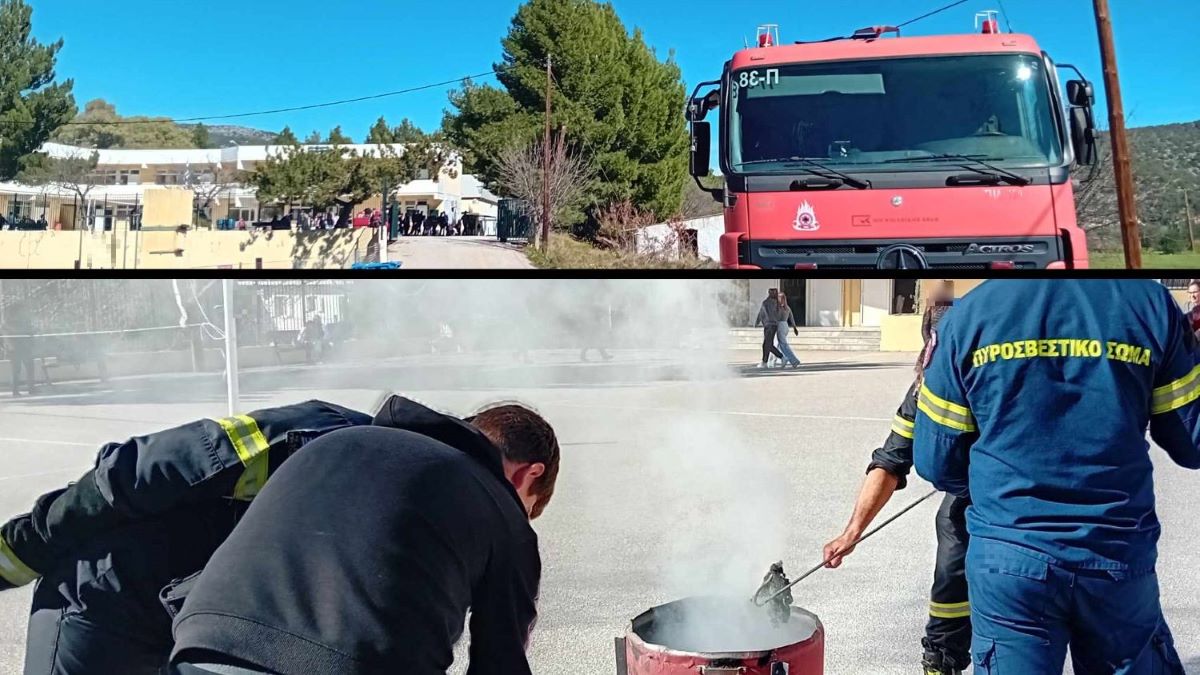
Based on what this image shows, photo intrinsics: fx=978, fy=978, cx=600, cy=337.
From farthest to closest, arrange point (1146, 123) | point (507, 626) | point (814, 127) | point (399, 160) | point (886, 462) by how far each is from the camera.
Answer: point (814, 127)
point (1146, 123)
point (399, 160)
point (886, 462)
point (507, 626)

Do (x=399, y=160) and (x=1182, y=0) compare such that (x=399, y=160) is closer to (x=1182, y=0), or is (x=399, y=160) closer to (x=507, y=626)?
(x=507, y=626)

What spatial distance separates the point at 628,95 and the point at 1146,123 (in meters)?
1.16

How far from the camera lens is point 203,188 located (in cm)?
209

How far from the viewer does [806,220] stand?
2.23 m

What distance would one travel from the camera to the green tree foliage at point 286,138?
1986mm

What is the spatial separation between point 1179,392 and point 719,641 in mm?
933

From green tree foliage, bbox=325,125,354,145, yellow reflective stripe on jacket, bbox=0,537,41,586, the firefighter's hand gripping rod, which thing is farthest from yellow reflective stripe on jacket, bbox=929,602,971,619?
yellow reflective stripe on jacket, bbox=0,537,41,586

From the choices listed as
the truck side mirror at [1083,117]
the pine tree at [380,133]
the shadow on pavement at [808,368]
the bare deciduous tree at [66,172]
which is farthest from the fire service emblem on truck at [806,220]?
the bare deciduous tree at [66,172]

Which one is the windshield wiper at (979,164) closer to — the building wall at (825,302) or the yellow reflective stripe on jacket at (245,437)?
the building wall at (825,302)

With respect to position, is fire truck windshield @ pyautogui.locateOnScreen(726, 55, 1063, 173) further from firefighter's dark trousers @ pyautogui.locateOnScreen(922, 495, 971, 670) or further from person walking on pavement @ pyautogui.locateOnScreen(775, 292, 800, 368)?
firefighter's dark trousers @ pyautogui.locateOnScreen(922, 495, 971, 670)

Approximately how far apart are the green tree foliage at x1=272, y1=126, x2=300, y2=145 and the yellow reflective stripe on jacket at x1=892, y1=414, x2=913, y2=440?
4.31 ft

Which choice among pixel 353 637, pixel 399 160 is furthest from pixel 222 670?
pixel 399 160

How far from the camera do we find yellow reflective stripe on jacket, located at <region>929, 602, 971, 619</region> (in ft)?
5.85

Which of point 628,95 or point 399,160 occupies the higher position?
point 628,95
